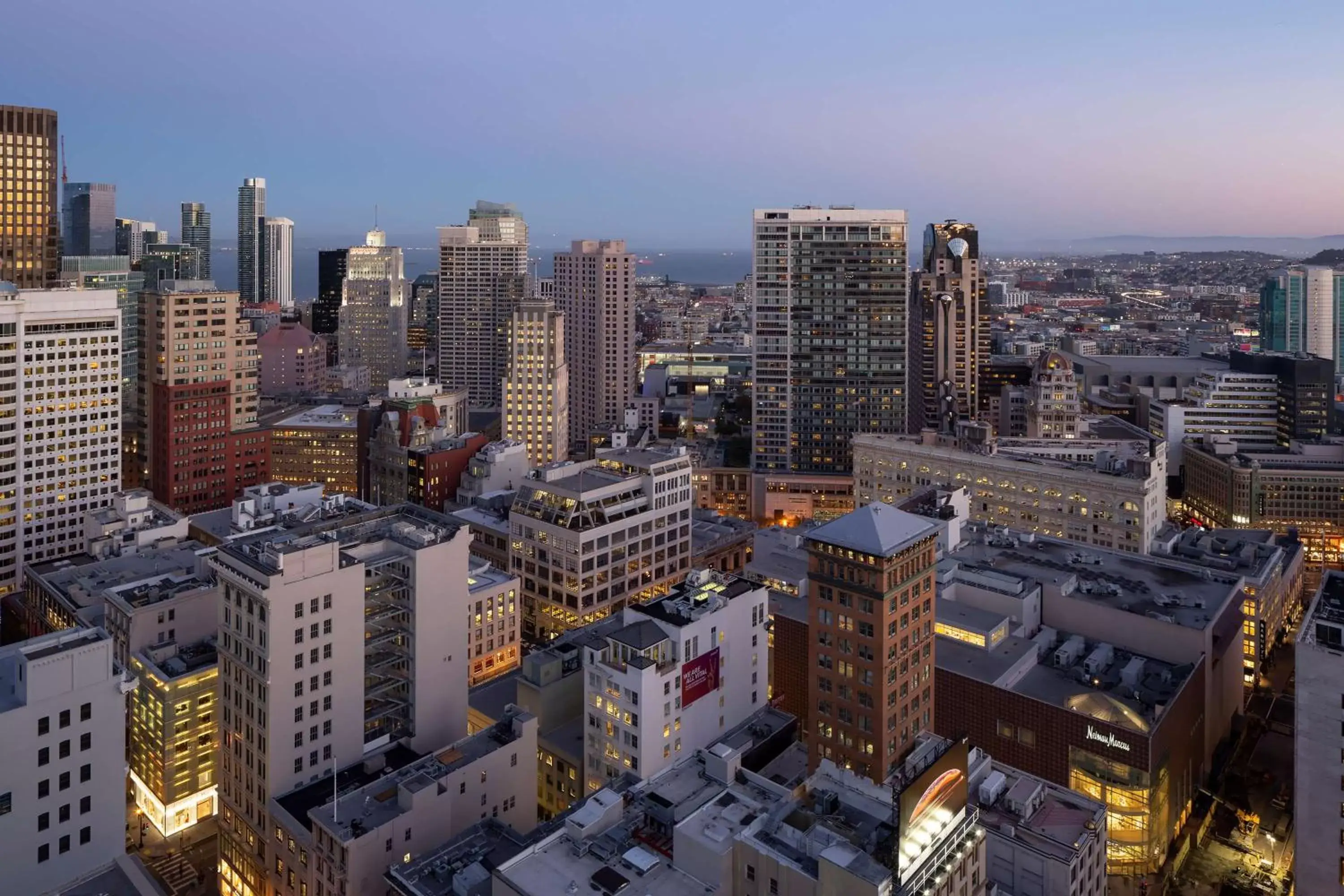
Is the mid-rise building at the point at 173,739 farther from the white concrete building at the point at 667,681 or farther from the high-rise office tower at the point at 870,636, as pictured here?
the high-rise office tower at the point at 870,636

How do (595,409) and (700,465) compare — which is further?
(595,409)

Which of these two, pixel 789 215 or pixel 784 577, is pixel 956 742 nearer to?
pixel 784 577

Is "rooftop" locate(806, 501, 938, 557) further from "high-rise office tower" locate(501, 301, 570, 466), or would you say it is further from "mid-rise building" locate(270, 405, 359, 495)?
"mid-rise building" locate(270, 405, 359, 495)

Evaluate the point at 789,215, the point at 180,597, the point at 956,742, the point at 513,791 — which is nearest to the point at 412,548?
the point at 513,791

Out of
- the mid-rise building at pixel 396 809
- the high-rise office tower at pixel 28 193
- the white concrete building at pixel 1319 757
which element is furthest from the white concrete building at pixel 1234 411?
the high-rise office tower at pixel 28 193

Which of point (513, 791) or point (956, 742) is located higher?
point (956, 742)

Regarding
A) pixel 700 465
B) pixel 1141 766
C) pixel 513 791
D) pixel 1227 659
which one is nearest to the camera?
pixel 513 791
